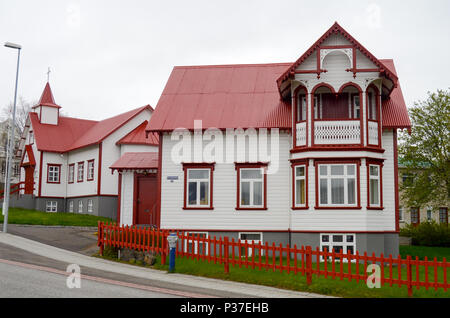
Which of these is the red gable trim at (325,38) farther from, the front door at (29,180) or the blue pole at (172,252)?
the front door at (29,180)

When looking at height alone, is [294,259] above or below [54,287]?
above

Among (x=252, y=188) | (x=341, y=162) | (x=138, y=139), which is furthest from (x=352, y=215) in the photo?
(x=138, y=139)

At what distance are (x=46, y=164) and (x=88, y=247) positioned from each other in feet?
63.4

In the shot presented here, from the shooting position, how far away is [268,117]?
2262cm

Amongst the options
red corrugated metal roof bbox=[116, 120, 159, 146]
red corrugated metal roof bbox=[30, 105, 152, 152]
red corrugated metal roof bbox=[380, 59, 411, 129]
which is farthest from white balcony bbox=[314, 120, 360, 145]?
red corrugated metal roof bbox=[30, 105, 152, 152]

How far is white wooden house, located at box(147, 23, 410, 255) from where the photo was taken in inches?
809

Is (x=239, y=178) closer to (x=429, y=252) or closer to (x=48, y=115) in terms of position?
(x=429, y=252)

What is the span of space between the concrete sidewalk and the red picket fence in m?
0.95

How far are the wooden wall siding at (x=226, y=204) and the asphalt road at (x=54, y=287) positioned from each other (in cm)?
830

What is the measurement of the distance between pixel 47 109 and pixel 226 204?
84.0 feet

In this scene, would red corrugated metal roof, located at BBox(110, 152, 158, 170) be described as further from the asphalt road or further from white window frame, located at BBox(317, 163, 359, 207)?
the asphalt road

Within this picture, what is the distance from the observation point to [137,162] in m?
27.7

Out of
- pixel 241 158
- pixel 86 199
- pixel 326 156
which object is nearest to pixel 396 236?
pixel 326 156
